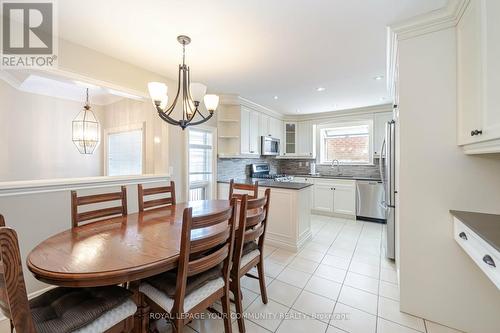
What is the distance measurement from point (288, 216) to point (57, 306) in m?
2.47

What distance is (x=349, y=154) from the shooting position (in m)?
4.99

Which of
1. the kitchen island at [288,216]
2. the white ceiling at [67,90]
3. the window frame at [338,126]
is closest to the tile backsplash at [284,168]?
the window frame at [338,126]

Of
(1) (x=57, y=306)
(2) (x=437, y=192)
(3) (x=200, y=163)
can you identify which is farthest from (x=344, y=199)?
(1) (x=57, y=306)

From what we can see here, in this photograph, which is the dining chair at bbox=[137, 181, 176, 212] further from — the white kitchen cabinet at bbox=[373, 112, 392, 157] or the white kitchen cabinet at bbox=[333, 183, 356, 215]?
the white kitchen cabinet at bbox=[373, 112, 392, 157]

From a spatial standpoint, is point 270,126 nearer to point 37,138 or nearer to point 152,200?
point 152,200

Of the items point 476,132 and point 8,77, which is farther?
point 8,77

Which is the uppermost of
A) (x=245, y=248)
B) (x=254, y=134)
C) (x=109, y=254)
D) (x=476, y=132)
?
(x=254, y=134)

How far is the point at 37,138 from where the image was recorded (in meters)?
3.45

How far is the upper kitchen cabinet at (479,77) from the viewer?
1.08 meters

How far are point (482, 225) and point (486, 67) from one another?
35.6 inches

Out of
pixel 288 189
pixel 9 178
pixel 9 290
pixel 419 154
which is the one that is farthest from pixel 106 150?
pixel 419 154

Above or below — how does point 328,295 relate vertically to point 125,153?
below

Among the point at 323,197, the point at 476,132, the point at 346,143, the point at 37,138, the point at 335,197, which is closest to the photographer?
the point at 476,132

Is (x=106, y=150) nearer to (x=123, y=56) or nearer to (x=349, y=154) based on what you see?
(x=123, y=56)
